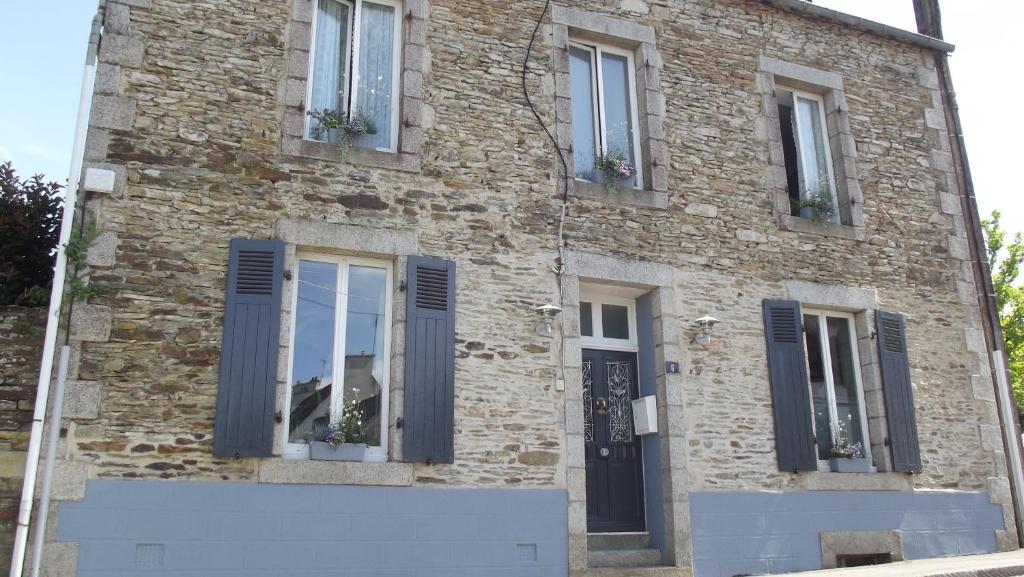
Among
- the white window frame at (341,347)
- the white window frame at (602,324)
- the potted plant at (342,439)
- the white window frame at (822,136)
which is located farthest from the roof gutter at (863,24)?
the potted plant at (342,439)

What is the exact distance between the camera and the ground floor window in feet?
26.4

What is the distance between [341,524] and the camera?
5.99m

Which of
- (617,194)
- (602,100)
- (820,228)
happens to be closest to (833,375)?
(820,228)

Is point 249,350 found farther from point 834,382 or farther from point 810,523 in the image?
point 834,382

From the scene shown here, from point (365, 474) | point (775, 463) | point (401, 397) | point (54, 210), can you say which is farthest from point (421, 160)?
point (775, 463)

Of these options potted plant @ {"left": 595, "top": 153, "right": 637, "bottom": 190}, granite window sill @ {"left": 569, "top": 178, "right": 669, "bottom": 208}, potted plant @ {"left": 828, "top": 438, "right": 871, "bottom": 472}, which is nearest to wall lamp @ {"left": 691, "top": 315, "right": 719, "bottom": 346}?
granite window sill @ {"left": 569, "top": 178, "right": 669, "bottom": 208}

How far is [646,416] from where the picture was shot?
7254 mm

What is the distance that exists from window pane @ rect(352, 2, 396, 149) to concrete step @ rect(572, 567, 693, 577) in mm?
3735

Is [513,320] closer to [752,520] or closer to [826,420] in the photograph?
[752,520]

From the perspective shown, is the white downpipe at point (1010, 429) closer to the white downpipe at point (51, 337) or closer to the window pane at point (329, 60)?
the window pane at point (329, 60)

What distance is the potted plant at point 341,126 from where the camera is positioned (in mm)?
6840

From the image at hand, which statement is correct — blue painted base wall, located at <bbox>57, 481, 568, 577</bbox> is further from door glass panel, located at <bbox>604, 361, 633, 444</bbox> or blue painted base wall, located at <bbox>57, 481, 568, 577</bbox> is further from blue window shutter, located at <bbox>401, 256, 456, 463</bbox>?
door glass panel, located at <bbox>604, 361, 633, 444</bbox>

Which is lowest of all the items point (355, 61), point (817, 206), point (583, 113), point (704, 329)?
point (704, 329)

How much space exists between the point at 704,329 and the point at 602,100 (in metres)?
2.36
